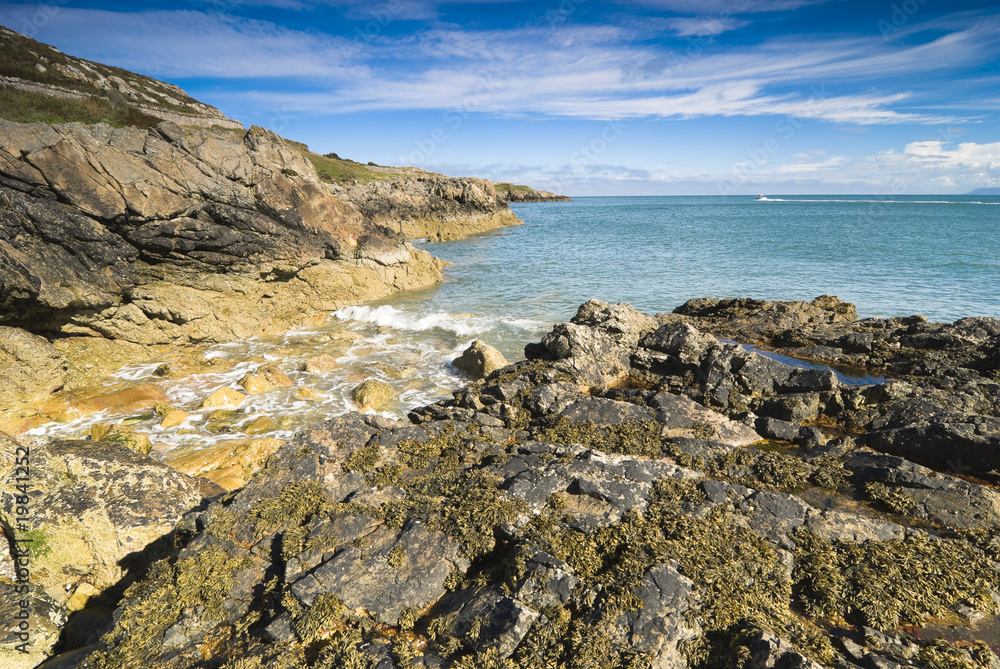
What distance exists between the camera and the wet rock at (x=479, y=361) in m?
15.6

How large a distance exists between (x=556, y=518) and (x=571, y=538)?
375mm

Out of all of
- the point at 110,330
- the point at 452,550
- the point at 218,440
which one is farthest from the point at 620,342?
the point at 110,330

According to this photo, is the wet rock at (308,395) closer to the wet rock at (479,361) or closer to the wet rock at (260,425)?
the wet rock at (260,425)

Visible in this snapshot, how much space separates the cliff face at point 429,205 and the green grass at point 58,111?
992 inches

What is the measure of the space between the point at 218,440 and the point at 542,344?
28.3ft

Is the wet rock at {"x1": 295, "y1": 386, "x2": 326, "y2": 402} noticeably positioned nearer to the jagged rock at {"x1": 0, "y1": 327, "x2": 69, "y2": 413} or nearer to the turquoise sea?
the jagged rock at {"x1": 0, "y1": 327, "x2": 69, "y2": 413}

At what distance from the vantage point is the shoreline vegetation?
14.8 ft

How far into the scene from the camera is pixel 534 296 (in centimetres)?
2889

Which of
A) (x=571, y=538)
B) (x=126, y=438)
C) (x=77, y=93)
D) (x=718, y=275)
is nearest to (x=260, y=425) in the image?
(x=126, y=438)

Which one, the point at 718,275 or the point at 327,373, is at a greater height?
the point at 718,275

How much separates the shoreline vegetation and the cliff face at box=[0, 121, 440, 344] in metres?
1.71

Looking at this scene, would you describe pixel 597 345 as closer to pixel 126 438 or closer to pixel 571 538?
pixel 571 538

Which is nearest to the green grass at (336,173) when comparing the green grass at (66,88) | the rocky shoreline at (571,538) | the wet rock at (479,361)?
the green grass at (66,88)

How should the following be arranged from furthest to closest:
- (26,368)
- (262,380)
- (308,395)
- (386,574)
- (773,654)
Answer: (262,380) → (308,395) → (26,368) → (386,574) → (773,654)
